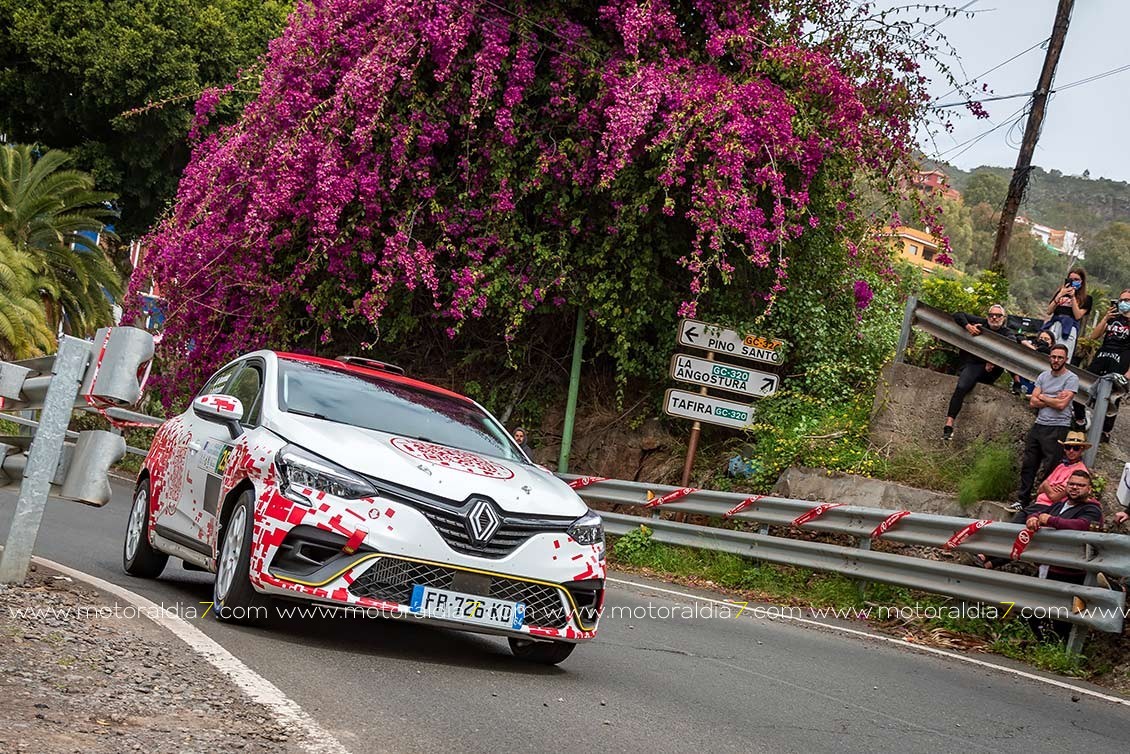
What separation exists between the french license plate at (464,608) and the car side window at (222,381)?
2.82 meters

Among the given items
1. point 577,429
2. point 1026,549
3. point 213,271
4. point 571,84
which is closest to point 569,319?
point 577,429

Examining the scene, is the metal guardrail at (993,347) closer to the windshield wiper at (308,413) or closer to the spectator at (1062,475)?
the spectator at (1062,475)

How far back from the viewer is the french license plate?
22.2 feet

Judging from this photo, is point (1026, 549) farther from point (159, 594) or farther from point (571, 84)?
point (571, 84)

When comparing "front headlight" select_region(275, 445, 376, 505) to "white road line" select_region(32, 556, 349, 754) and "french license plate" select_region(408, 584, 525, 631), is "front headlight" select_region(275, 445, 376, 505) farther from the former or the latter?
"white road line" select_region(32, 556, 349, 754)

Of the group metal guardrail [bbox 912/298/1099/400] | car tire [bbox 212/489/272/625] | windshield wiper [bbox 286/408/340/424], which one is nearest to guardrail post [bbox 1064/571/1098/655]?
metal guardrail [bbox 912/298/1099/400]

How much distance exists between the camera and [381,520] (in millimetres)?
6746

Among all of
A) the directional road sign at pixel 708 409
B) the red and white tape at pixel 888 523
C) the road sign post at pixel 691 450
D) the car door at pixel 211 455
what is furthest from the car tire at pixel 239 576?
the road sign post at pixel 691 450

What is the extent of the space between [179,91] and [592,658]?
2801cm

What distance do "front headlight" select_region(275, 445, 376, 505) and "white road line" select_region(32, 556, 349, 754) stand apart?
2.78ft

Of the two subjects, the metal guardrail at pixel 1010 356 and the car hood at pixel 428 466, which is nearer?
the car hood at pixel 428 466

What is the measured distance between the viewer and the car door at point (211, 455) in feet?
25.8

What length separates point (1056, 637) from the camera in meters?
11.1

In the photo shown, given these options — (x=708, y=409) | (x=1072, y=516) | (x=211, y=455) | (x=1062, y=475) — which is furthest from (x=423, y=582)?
(x=708, y=409)
